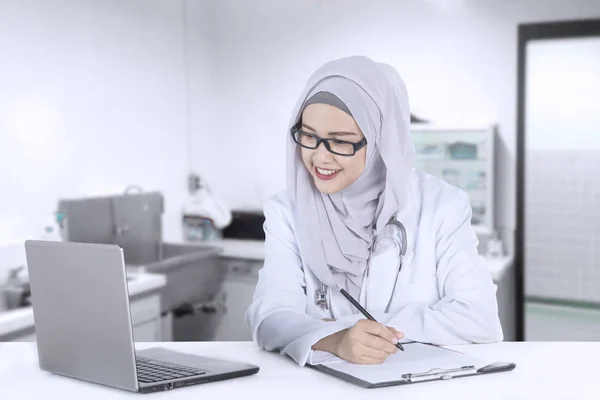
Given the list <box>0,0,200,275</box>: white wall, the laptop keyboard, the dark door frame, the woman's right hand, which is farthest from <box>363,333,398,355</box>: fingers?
the dark door frame

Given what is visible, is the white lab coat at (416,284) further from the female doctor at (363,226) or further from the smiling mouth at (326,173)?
the smiling mouth at (326,173)

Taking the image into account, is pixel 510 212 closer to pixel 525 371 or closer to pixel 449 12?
pixel 449 12

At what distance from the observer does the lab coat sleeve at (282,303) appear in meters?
1.23

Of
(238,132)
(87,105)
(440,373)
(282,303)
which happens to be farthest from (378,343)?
(238,132)

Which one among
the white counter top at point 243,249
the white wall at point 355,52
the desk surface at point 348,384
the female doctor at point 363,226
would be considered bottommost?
the white counter top at point 243,249

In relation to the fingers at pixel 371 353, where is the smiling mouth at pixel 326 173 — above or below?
above

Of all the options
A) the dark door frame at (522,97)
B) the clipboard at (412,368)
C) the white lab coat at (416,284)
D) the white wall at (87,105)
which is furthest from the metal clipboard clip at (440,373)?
the dark door frame at (522,97)

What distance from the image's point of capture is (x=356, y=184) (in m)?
1.51

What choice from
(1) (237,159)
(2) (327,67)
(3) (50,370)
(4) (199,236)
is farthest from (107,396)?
(1) (237,159)

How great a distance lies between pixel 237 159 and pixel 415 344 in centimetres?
309

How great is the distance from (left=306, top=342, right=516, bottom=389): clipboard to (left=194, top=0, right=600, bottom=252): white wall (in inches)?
101

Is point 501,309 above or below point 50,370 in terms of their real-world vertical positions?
below

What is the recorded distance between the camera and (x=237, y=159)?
4.29m

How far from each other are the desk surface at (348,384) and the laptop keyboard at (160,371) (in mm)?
29
